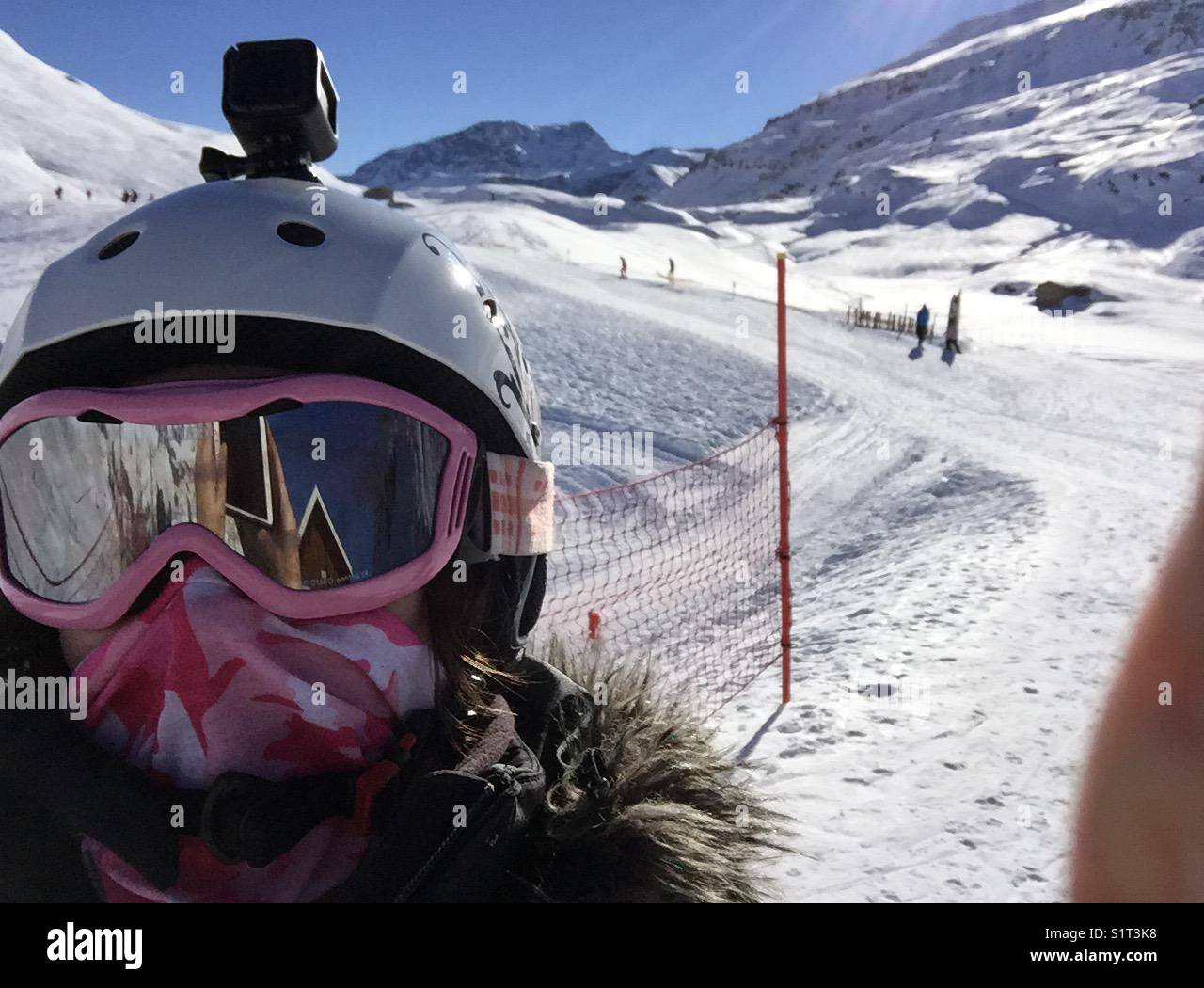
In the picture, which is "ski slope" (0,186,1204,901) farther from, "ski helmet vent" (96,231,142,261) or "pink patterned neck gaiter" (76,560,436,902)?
"ski helmet vent" (96,231,142,261)

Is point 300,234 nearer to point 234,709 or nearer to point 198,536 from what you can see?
point 198,536

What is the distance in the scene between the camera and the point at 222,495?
1.65 meters

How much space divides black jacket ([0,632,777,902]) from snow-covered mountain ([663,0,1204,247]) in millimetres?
70352

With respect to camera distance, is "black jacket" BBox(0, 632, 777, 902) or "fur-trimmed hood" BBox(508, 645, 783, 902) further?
"fur-trimmed hood" BBox(508, 645, 783, 902)

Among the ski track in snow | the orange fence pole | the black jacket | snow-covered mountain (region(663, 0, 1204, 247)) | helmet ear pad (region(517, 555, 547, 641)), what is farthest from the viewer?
snow-covered mountain (region(663, 0, 1204, 247))

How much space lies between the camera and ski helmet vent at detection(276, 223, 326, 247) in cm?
187

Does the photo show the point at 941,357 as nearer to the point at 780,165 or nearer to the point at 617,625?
the point at 617,625

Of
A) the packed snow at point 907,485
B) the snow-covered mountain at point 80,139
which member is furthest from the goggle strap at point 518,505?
the snow-covered mountain at point 80,139

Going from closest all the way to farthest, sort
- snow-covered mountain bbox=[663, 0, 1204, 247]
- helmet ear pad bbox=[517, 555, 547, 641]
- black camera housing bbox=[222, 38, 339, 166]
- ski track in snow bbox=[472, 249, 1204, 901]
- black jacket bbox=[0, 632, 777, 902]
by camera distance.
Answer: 1. black jacket bbox=[0, 632, 777, 902]
2. black camera housing bbox=[222, 38, 339, 166]
3. helmet ear pad bbox=[517, 555, 547, 641]
4. ski track in snow bbox=[472, 249, 1204, 901]
5. snow-covered mountain bbox=[663, 0, 1204, 247]

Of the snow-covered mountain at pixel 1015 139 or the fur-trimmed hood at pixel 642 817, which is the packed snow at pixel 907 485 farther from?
the snow-covered mountain at pixel 1015 139

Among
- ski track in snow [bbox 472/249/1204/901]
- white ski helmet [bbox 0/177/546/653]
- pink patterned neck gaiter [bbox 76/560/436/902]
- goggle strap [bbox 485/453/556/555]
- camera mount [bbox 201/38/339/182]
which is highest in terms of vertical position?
camera mount [bbox 201/38/339/182]

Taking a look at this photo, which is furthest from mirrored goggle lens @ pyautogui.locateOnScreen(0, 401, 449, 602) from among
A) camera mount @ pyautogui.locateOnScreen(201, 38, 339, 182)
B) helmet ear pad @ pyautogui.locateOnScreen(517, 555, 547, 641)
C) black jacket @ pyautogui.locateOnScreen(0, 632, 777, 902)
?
camera mount @ pyautogui.locateOnScreen(201, 38, 339, 182)

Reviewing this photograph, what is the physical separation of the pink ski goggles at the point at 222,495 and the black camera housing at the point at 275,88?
0.78 metres

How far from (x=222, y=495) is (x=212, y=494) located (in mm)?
19
